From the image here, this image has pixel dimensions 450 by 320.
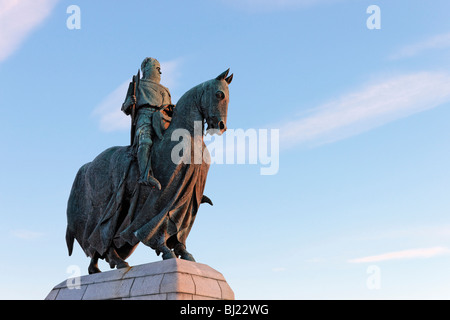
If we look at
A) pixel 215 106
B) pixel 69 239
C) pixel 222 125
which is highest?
pixel 215 106

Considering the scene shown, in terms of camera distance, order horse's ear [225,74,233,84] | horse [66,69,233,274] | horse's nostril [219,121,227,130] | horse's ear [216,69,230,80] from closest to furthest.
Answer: horse [66,69,233,274] < horse's nostril [219,121,227,130] < horse's ear [216,69,230,80] < horse's ear [225,74,233,84]

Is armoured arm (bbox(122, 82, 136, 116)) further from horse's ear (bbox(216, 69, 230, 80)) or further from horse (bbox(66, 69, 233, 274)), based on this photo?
horse's ear (bbox(216, 69, 230, 80))

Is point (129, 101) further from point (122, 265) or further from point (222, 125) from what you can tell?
point (122, 265)

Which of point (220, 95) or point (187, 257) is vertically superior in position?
point (220, 95)

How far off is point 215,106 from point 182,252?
254 centimetres

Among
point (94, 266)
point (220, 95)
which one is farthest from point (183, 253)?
point (220, 95)

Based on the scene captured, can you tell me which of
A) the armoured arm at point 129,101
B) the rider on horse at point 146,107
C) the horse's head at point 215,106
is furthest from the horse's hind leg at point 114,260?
the horse's head at point 215,106

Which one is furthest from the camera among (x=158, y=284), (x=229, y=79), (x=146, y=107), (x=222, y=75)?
(x=146, y=107)

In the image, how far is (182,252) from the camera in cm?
934

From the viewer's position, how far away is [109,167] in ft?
32.8

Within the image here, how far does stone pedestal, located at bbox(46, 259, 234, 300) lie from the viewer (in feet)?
26.6

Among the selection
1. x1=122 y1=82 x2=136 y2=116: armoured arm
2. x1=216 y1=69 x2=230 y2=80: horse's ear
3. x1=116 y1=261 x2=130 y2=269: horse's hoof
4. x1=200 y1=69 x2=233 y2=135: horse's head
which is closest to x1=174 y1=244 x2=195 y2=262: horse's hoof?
x1=116 y1=261 x2=130 y2=269: horse's hoof

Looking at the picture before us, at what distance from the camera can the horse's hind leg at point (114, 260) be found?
9438 millimetres
